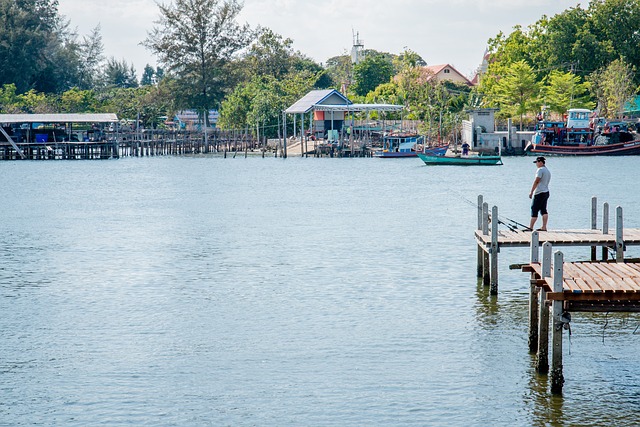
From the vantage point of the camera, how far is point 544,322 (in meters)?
15.6

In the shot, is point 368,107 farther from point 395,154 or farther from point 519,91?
point 519,91

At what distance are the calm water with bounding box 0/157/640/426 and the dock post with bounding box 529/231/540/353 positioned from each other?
0.90ft

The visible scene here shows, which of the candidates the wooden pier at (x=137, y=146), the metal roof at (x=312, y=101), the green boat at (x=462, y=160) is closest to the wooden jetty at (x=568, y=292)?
the green boat at (x=462, y=160)

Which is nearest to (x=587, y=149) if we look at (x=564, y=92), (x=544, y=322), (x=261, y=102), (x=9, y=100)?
(x=564, y=92)

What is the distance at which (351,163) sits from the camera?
9494cm

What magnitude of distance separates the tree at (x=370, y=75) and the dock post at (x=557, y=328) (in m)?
124

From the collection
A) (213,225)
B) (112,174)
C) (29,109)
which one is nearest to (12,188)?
(112,174)

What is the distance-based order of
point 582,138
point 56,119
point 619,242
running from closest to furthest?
point 619,242 → point 56,119 → point 582,138

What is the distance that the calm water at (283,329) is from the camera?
15.4 meters

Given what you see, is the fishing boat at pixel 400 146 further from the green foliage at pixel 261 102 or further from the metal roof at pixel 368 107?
the green foliage at pixel 261 102

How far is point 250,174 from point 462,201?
3121 centimetres

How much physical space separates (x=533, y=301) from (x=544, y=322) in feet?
5.53

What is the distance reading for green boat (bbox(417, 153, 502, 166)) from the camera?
8331 centimetres

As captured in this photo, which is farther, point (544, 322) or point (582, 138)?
point (582, 138)
